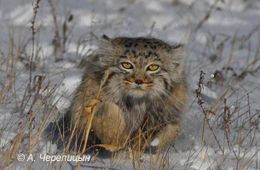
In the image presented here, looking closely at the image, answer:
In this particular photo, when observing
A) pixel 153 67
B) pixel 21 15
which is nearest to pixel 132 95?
pixel 153 67

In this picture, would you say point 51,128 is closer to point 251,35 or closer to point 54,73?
point 54,73

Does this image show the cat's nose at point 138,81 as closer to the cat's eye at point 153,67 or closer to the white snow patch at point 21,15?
the cat's eye at point 153,67

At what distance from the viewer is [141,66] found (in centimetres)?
553

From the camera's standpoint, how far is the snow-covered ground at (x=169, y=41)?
5.37m

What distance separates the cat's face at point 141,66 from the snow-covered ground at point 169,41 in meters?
0.36

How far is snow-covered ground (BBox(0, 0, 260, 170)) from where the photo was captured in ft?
17.6

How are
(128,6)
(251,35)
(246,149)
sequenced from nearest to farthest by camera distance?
(246,149)
(251,35)
(128,6)

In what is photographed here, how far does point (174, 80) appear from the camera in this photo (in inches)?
227

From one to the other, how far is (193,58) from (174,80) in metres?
2.54

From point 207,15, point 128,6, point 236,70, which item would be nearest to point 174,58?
point 236,70

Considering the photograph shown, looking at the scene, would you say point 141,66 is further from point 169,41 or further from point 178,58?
point 169,41

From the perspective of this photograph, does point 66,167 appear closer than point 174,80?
Yes

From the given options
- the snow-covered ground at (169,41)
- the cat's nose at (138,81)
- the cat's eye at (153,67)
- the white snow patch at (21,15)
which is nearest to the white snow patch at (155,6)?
the snow-covered ground at (169,41)

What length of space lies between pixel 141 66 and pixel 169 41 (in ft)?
10.1
